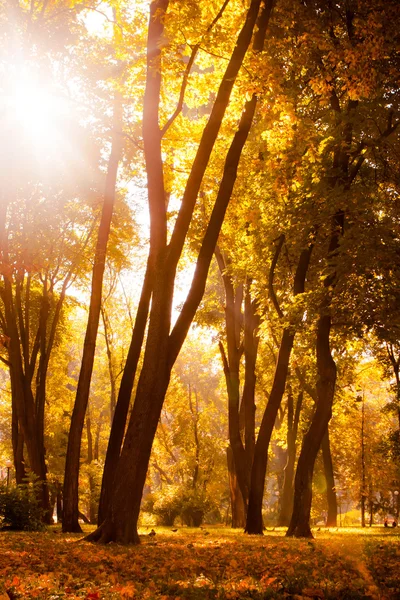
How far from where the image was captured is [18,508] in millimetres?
15484

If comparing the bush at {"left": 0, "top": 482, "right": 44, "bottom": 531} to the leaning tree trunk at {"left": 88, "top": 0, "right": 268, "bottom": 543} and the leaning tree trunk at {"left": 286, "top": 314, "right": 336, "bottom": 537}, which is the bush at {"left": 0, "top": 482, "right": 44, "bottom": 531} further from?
the leaning tree trunk at {"left": 286, "top": 314, "right": 336, "bottom": 537}

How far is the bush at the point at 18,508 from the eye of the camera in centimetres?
1541

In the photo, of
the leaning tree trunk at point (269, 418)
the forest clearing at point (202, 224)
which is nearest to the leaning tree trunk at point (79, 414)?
the forest clearing at point (202, 224)

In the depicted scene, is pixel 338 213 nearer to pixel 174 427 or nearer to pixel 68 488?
pixel 68 488

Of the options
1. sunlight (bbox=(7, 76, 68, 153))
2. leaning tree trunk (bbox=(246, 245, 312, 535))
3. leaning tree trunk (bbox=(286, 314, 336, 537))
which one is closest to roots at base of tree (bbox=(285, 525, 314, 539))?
leaning tree trunk (bbox=(286, 314, 336, 537))

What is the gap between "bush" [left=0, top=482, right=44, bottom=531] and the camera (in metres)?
15.4

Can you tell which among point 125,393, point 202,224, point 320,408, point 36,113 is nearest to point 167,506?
point 320,408

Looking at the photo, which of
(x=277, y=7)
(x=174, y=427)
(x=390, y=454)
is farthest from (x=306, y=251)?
(x=174, y=427)

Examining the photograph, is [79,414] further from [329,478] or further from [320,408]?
[329,478]

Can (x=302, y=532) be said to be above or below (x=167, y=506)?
below

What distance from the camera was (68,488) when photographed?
15.0 metres

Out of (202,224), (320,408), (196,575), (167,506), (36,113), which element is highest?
(36,113)

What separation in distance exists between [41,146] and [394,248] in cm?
1018

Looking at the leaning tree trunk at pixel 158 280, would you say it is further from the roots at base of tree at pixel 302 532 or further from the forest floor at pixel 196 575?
the roots at base of tree at pixel 302 532
